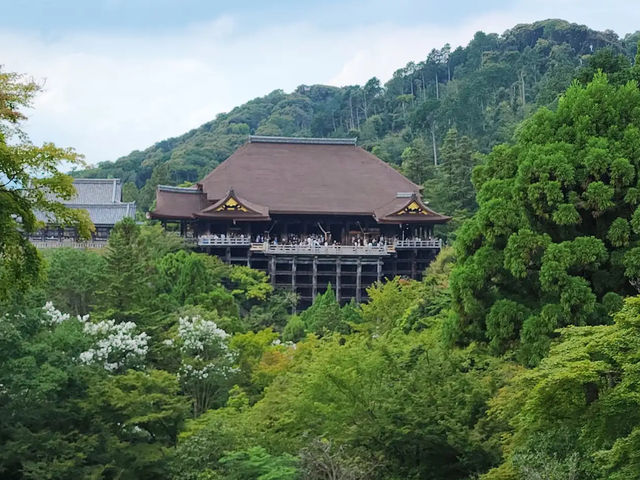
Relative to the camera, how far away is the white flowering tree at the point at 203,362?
20391 millimetres

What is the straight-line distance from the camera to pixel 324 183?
47.2m

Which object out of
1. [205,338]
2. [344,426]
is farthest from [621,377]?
[205,338]

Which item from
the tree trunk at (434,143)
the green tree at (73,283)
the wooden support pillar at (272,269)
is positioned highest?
the tree trunk at (434,143)

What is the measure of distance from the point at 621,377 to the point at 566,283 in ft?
14.7

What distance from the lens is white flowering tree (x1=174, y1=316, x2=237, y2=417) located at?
20391 mm

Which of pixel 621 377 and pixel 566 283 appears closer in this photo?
pixel 621 377

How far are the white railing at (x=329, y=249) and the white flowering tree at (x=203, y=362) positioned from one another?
822 inches

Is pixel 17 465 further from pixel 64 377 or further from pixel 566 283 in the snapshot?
pixel 566 283

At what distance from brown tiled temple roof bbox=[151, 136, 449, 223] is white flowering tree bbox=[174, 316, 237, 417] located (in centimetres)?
2172

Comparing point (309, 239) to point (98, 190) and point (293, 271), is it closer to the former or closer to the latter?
point (293, 271)

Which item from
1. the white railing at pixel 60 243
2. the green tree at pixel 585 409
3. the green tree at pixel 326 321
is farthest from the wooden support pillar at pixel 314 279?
the green tree at pixel 585 409

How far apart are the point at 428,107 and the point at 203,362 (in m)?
52.1

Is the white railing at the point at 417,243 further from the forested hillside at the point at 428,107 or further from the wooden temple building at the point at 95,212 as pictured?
the wooden temple building at the point at 95,212

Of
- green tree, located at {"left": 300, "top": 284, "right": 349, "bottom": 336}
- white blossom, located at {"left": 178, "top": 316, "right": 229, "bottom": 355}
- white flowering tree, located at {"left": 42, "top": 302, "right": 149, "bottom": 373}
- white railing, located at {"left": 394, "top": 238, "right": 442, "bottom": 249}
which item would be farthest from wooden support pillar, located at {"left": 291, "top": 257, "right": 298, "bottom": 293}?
white flowering tree, located at {"left": 42, "top": 302, "right": 149, "bottom": 373}
